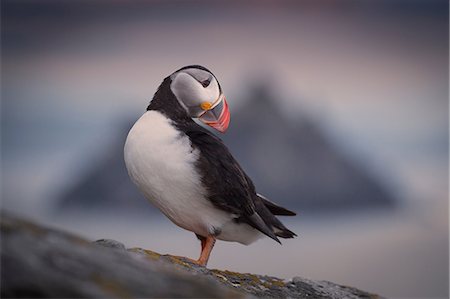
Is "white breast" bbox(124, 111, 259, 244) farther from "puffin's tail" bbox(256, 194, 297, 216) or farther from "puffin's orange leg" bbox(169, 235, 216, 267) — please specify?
"puffin's tail" bbox(256, 194, 297, 216)

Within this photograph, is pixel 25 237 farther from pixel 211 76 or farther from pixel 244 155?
pixel 244 155

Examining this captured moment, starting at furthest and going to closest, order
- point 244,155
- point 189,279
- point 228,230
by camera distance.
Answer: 1. point 244,155
2. point 228,230
3. point 189,279

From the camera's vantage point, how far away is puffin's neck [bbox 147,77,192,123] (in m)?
4.95

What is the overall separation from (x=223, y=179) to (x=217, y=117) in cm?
56

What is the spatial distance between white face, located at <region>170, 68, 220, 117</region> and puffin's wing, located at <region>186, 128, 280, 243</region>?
0.21m

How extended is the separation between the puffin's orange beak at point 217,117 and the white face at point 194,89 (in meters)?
0.06

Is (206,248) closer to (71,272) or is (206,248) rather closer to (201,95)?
(201,95)

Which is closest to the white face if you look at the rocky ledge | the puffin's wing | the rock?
the puffin's wing

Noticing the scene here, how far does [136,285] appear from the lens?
2406 millimetres

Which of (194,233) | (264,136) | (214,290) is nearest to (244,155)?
(264,136)

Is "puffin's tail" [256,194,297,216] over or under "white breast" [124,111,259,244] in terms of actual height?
over

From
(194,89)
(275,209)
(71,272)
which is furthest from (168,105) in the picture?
(71,272)

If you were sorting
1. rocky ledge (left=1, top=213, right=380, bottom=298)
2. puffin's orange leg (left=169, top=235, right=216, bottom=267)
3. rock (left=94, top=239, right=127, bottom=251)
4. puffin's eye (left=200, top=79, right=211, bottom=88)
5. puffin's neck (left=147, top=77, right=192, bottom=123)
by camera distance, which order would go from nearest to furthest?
rocky ledge (left=1, top=213, right=380, bottom=298) < rock (left=94, top=239, right=127, bottom=251) < puffin's orange leg (left=169, top=235, right=216, bottom=267) < puffin's neck (left=147, top=77, right=192, bottom=123) < puffin's eye (left=200, top=79, right=211, bottom=88)

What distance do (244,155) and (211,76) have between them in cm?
1566
